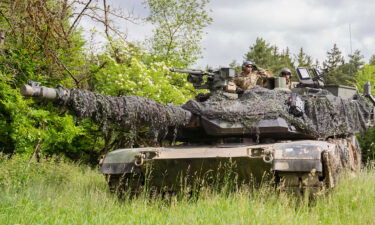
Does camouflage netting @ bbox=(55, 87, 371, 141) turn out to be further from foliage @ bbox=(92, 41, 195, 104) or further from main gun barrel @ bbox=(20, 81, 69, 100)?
foliage @ bbox=(92, 41, 195, 104)

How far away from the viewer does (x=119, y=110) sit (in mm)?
5766

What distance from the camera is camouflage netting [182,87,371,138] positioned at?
23.8 ft

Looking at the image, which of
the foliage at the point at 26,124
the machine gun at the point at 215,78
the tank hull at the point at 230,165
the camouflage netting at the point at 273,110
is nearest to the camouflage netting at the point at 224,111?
the camouflage netting at the point at 273,110

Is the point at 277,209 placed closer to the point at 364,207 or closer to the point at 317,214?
the point at 317,214

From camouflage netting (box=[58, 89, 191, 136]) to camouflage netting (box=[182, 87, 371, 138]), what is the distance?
38.9 inches

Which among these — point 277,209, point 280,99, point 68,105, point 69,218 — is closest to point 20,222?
point 69,218

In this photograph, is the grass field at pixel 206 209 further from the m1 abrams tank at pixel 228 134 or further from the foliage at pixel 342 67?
the foliage at pixel 342 67

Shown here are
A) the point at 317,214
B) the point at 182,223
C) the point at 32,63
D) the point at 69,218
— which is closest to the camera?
the point at 182,223

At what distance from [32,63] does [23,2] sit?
349 centimetres

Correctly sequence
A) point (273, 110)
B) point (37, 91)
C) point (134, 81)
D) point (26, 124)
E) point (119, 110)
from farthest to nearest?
1. point (134, 81)
2. point (26, 124)
3. point (273, 110)
4. point (119, 110)
5. point (37, 91)

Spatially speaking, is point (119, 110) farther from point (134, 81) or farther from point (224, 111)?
point (134, 81)

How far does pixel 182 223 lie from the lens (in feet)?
17.4

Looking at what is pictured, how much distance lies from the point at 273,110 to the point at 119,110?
8.72ft

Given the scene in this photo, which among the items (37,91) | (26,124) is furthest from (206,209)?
(26,124)
